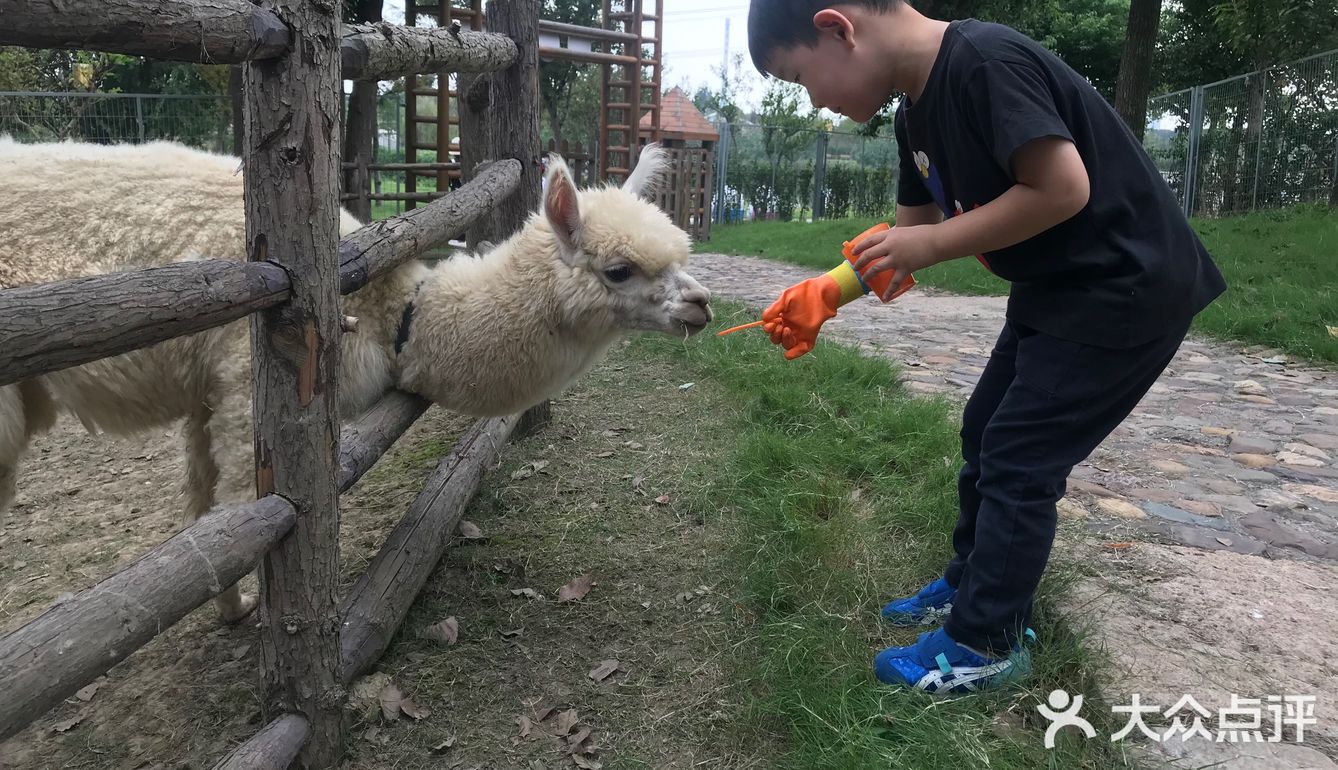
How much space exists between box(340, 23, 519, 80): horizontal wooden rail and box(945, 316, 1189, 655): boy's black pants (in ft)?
6.83

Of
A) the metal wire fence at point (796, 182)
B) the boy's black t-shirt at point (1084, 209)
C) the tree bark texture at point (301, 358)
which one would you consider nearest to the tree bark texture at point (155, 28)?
the tree bark texture at point (301, 358)

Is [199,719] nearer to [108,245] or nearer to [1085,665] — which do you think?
[108,245]

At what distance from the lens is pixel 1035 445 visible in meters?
2.28

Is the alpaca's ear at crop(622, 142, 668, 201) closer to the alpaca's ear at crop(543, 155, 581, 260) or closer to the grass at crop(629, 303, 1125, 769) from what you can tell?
the alpaca's ear at crop(543, 155, 581, 260)

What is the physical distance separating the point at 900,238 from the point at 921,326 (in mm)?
5906

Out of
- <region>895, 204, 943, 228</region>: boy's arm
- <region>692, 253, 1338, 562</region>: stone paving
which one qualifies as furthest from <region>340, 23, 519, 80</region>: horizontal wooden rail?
<region>692, 253, 1338, 562</region>: stone paving

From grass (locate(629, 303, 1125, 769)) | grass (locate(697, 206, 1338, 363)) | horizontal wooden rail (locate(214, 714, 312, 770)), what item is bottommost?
horizontal wooden rail (locate(214, 714, 312, 770))

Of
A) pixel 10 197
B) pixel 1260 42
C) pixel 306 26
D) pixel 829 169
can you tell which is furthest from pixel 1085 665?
pixel 829 169

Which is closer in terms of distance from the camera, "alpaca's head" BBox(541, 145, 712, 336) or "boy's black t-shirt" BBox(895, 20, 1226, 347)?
"boy's black t-shirt" BBox(895, 20, 1226, 347)

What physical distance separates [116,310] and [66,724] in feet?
6.36

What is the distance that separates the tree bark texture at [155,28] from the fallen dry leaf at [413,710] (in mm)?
1947

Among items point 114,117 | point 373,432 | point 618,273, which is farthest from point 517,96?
point 114,117

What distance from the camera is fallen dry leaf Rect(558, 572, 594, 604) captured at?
3486 mm

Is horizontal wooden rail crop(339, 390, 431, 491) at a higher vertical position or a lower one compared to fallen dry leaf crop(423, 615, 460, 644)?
higher
